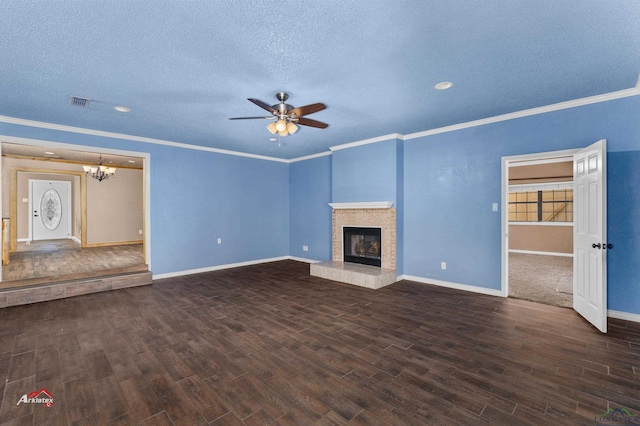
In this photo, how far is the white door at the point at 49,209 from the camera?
386 inches

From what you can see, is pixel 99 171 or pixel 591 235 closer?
pixel 591 235

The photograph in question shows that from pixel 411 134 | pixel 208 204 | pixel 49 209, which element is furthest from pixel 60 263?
pixel 411 134

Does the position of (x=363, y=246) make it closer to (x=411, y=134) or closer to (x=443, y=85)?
(x=411, y=134)

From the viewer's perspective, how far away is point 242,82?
9.78 feet

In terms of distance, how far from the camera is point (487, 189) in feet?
14.3

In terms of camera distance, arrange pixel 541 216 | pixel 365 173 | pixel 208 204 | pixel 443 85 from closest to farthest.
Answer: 1. pixel 443 85
2. pixel 365 173
3. pixel 208 204
4. pixel 541 216

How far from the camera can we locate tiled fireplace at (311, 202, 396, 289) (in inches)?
195

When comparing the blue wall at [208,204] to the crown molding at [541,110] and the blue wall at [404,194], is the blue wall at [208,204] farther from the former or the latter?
the crown molding at [541,110]

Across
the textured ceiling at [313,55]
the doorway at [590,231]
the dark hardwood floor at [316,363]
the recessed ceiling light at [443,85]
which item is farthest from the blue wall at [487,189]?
the recessed ceiling light at [443,85]

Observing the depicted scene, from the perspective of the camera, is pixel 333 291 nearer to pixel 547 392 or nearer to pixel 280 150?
pixel 547 392

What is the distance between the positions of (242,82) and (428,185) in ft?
11.6

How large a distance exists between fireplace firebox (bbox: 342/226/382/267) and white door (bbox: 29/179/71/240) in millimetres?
11085

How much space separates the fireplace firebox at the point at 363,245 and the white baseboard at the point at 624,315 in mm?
3074

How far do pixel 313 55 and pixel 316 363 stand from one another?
268 cm
